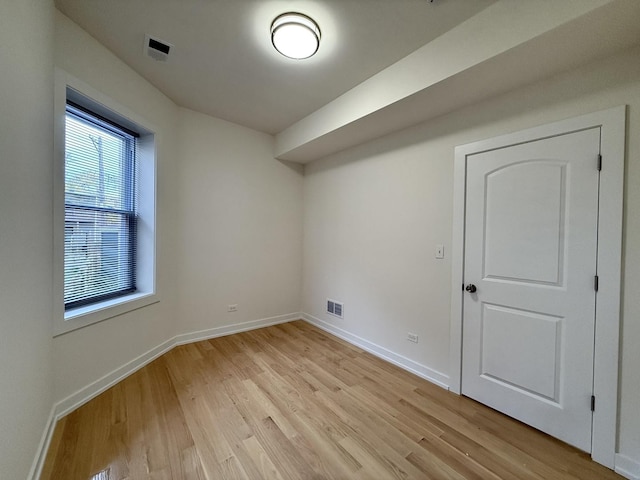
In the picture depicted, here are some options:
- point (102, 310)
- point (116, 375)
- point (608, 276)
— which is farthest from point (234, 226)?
point (608, 276)

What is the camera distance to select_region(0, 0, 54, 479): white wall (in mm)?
1110

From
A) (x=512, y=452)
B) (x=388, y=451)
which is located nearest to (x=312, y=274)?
(x=388, y=451)

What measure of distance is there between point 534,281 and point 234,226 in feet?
10.6

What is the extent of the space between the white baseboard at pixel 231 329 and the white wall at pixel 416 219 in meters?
0.40

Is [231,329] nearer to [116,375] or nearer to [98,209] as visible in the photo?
[116,375]

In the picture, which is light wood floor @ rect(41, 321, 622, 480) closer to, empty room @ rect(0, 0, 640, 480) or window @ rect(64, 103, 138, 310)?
empty room @ rect(0, 0, 640, 480)

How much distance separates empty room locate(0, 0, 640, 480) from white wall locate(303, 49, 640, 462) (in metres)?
0.02

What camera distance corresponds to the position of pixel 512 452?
63.3 inches

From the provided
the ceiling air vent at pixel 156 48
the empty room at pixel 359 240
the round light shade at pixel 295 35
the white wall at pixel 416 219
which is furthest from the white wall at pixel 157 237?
the white wall at pixel 416 219

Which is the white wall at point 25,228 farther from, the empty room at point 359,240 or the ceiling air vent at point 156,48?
the ceiling air vent at point 156,48

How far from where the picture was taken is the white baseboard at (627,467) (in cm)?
142

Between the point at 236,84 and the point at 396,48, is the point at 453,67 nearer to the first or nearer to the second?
the point at 396,48

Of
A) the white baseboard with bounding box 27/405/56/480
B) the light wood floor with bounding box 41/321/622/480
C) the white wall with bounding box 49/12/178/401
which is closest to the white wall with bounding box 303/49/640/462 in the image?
the light wood floor with bounding box 41/321/622/480

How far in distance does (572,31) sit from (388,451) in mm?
2636
